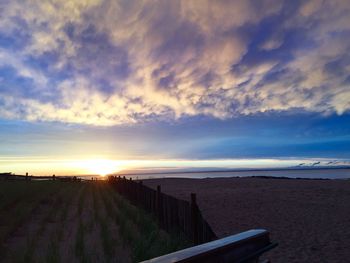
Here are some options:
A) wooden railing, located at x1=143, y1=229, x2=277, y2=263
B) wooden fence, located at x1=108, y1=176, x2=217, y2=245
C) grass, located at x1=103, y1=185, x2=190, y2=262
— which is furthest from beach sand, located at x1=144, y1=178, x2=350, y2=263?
wooden railing, located at x1=143, y1=229, x2=277, y2=263

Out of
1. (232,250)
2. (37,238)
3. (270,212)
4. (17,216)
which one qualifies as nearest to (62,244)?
(37,238)

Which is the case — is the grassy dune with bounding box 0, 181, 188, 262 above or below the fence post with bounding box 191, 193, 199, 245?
below

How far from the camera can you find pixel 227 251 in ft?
6.77

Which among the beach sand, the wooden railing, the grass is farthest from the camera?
the beach sand

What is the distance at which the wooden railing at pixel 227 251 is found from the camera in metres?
1.71

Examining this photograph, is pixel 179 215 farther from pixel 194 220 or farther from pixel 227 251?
pixel 227 251

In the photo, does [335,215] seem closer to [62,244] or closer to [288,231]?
[288,231]

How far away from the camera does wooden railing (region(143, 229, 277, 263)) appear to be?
1714 millimetres

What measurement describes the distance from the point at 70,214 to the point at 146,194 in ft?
9.43

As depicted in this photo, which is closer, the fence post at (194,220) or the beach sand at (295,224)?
the fence post at (194,220)

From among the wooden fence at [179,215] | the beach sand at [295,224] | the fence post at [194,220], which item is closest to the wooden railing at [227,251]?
the wooden fence at [179,215]

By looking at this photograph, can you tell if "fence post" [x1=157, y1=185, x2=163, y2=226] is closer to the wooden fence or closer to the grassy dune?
the wooden fence

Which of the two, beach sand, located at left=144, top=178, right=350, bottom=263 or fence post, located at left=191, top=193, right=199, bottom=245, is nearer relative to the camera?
fence post, located at left=191, top=193, right=199, bottom=245

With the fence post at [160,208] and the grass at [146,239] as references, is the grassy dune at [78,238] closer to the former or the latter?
the grass at [146,239]
